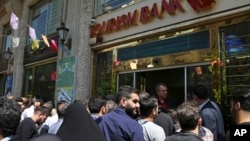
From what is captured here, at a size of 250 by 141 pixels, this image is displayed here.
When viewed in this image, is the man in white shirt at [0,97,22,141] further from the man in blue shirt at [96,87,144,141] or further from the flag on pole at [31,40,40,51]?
the flag on pole at [31,40,40,51]

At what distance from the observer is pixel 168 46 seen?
672 cm

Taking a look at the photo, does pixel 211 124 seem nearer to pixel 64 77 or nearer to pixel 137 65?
pixel 137 65

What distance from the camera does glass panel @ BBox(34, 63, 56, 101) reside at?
10.8 meters

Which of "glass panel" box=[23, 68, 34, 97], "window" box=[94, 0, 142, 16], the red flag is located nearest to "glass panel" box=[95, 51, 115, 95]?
"window" box=[94, 0, 142, 16]

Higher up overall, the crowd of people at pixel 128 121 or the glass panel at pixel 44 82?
the glass panel at pixel 44 82

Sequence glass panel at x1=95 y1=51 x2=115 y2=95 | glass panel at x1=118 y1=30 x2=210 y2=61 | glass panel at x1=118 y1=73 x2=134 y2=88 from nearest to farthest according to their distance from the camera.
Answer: glass panel at x1=118 y1=30 x2=210 y2=61 → glass panel at x1=118 y1=73 x2=134 y2=88 → glass panel at x1=95 y1=51 x2=115 y2=95

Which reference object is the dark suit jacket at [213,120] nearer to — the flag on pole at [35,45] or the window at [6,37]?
the flag on pole at [35,45]

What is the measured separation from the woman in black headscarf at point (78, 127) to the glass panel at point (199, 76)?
3.58 m

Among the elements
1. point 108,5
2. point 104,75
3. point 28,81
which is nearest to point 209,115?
point 104,75

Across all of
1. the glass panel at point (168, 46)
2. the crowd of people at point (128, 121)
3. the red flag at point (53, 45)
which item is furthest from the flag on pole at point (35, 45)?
the crowd of people at point (128, 121)

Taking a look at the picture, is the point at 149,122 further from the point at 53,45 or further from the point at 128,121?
the point at 53,45

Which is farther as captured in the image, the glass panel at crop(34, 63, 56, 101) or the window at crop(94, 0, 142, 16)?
the glass panel at crop(34, 63, 56, 101)

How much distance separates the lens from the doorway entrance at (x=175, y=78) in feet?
19.3

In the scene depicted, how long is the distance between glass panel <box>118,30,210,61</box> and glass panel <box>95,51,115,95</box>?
1.86 ft
